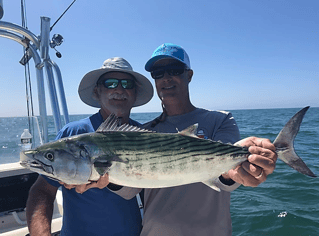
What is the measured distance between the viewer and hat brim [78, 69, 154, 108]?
330 centimetres

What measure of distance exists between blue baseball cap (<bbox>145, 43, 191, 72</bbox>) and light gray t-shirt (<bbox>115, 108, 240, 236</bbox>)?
0.98 m

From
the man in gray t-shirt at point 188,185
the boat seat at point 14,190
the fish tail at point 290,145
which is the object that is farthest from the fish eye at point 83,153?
the boat seat at point 14,190

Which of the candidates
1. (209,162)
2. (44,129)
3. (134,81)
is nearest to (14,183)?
(44,129)

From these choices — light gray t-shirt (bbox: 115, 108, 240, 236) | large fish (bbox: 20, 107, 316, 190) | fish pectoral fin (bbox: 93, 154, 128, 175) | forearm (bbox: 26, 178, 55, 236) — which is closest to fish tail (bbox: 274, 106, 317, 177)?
large fish (bbox: 20, 107, 316, 190)

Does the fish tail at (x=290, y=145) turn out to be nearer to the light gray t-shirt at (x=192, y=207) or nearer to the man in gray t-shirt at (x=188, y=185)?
the man in gray t-shirt at (x=188, y=185)

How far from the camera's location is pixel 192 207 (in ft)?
8.08

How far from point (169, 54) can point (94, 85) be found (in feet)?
4.67

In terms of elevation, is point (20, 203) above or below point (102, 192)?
below

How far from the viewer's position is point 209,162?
211cm

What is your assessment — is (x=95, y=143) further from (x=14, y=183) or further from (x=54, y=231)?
(x=14, y=183)

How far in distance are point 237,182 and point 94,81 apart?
2.55 m

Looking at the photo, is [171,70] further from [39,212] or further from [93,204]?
[39,212]

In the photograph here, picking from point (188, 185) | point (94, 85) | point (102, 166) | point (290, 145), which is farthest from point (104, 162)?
point (94, 85)

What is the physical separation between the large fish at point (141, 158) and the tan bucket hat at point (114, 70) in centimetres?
133
